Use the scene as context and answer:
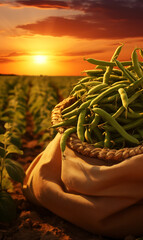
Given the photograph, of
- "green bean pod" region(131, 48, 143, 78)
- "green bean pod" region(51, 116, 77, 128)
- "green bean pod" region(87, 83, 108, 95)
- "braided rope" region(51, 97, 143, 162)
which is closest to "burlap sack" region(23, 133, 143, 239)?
"braided rope" region(51, 97, 143, 162)

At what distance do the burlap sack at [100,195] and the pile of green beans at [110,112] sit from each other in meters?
0.29

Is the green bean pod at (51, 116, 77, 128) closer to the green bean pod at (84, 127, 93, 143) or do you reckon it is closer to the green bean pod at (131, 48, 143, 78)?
the green bean pod at (84, 127, 93, 143)

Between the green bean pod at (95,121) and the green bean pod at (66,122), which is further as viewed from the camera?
the green bean pod at (66,122)

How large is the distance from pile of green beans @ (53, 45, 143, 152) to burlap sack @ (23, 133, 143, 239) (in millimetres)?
288

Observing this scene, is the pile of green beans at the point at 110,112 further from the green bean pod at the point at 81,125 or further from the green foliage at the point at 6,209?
the green foliage at the point at 6,209

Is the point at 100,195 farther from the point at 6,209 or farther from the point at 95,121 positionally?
the point at 6,209

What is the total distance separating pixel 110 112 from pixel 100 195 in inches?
38.8

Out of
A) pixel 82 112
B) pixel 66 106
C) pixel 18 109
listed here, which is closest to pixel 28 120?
pixel 18 109

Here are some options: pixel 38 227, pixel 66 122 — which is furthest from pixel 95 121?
pixel 38 227

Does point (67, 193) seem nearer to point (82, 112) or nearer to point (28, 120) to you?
point (82, 112)

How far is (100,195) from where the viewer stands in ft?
11.4

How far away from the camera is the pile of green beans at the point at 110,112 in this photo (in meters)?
3.65

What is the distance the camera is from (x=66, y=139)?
3842 millimetres

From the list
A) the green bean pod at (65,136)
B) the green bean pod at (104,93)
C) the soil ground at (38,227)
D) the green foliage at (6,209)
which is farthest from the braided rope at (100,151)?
the green foliage at (6,209)
